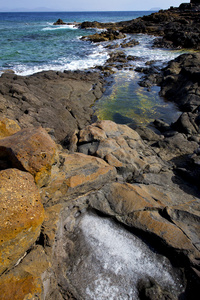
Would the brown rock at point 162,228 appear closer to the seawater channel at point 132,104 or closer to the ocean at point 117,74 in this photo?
the seawater channel at point 132,104

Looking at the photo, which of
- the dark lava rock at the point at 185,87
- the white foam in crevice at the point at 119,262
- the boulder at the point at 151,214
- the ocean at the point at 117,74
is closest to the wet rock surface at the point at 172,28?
the ocean at the point at 117,74

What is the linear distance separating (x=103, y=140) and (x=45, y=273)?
503cm

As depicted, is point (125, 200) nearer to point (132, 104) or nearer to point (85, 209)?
point (85, 209)

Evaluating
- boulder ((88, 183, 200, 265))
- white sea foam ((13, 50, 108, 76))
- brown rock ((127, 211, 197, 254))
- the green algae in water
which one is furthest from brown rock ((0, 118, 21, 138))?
white sea foam ((13, 50, 108, 76))

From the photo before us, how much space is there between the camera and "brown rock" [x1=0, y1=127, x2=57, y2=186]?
452 cm

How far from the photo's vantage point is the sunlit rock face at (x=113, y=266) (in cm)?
361

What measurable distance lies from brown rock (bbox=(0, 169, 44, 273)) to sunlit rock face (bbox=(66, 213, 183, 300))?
3.53 ft

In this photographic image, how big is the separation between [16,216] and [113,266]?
2.17m

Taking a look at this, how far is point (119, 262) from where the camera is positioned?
3973 mm

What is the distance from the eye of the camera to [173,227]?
174 inches

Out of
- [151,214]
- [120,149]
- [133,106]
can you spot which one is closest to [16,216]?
[151,214]

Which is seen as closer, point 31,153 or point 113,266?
point 113,266

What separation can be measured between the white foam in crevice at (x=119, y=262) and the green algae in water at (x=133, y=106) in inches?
366

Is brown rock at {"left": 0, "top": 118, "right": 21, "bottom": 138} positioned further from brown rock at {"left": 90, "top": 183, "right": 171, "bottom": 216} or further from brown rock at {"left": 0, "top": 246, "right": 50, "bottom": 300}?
brown rock at {"left": 0, "top": 246, "right": 50, "bottom": 300}
